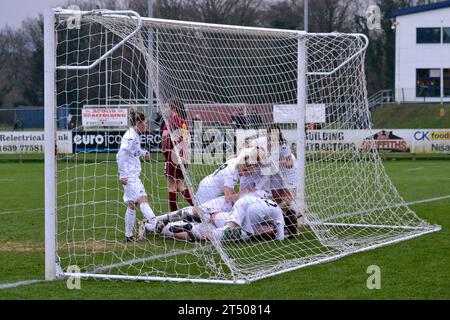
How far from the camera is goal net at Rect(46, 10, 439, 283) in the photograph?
31.4 ft

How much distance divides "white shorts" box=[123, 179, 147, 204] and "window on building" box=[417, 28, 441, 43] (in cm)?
4806

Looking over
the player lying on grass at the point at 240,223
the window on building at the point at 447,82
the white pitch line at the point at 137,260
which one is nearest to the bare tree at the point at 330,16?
the window on building at the point at 447,82

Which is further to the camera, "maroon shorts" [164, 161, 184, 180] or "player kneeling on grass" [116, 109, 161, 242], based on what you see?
"maroon shorts" [164, 161, 184, 180]

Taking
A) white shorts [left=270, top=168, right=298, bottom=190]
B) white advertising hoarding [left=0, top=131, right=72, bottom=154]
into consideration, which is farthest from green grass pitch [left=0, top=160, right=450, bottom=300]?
white advertising hoarding [left=0, top=131, right=72, bottom=154]

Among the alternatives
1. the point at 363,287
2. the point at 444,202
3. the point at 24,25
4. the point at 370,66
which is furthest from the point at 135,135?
the point at 370,66

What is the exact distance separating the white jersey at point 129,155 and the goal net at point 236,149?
19.2 inches

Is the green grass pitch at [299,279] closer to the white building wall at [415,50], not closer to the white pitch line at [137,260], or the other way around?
the white pitch line at [137,260]

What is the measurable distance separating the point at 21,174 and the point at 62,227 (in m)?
14.0

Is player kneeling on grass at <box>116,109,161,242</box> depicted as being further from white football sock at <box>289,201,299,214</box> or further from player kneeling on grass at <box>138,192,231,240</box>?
white football sock at <box>289,201,299,214</box>

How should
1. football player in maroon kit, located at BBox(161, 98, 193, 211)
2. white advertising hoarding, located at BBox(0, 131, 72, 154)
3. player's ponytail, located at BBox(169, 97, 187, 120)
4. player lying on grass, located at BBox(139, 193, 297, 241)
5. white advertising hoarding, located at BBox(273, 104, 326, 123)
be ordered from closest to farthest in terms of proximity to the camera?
1. football player in maroon kit, located at BBox(161, 98, 193, 211)
2. player's ponytail, located at BBox(169, 97, 187, 120)
3. player lying on grass, located at BBox(139, 193, 297, 241)
4. white advertising hoarding, located at BBox(273, 104, 326, 123)
5. white advertising hoarding, located at BBox(0, 131, 72, 154)

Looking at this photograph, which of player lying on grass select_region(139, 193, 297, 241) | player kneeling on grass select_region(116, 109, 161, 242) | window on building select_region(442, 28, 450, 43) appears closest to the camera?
player lying on grass select_region(139, 193, 297, 241)

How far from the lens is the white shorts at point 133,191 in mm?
12281

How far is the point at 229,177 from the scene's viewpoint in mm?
11625

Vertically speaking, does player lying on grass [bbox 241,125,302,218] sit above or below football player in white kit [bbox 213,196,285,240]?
above
